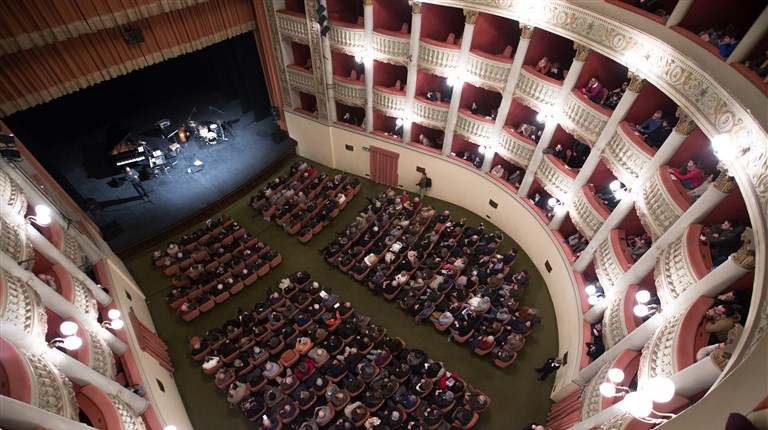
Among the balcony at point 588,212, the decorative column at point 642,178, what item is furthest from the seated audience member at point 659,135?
the balcony at point 588,212

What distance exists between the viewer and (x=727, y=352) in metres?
6.29

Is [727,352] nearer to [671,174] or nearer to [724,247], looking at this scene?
[724,247]

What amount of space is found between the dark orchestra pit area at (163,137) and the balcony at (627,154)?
44.1ft

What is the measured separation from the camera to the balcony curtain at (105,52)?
37.1 feet

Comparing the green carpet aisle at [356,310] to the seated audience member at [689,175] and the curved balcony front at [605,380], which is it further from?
the seated audience member at [689,175]

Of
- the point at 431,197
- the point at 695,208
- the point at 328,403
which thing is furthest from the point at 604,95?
the point at 328,403

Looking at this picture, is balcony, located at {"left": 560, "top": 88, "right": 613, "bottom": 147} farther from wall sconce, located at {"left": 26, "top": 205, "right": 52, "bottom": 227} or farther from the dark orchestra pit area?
wall sconce, located at {"left": 26, "top": 205, "right": 52, "bottom": 227}

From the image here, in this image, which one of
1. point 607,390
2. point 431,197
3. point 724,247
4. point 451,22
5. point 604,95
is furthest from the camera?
point 431,197

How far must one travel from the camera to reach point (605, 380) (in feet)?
29.7

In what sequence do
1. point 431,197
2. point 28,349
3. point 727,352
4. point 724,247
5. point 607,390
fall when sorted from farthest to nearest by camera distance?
point 431,197, point 607,390, point 724,247, point 28,349, point 727,352

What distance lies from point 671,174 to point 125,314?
14.1m

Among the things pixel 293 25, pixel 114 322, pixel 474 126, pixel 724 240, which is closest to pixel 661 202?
pixel 724 240

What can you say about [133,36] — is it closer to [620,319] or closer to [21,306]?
[21,306]

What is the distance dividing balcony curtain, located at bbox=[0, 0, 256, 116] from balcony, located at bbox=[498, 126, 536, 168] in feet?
35.6
